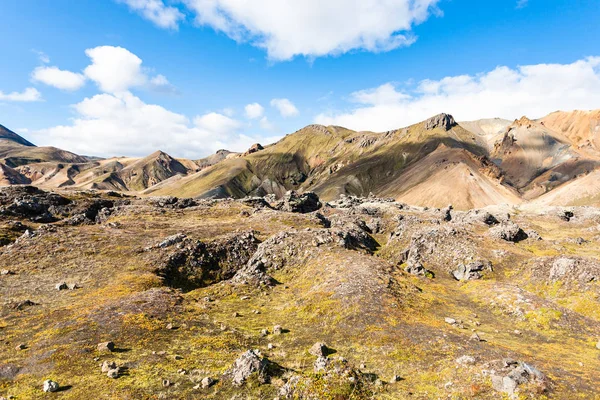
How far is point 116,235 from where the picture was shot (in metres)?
51.8

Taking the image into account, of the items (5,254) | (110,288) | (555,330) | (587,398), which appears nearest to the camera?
(587,398)

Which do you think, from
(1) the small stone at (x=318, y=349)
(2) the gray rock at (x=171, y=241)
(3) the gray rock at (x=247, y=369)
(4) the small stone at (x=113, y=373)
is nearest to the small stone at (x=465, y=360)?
(1) the small stone at (x=318, y=349)

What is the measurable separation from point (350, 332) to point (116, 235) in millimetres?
44275

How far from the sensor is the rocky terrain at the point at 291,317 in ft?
56.1

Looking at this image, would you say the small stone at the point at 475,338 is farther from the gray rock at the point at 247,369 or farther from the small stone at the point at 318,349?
the gray rock at the point at 247,369

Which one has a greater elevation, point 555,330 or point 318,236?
point 318,236

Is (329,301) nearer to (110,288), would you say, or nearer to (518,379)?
(518,379)

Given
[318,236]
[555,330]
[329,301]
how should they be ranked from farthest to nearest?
[318,236]
[329,301]
[555,330]

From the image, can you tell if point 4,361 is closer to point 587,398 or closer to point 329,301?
point 329,301

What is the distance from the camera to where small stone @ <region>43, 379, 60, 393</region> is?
16239mm

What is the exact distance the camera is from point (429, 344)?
71.4 feet

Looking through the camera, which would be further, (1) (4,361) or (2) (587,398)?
(1) (4,361)

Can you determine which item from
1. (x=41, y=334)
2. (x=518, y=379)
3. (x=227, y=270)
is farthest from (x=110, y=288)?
(x=518, y=379)

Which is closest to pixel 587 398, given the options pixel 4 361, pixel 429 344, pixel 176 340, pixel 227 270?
pixel 429 344
